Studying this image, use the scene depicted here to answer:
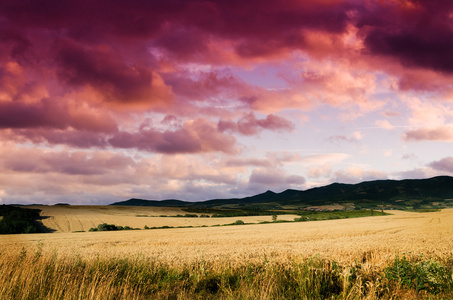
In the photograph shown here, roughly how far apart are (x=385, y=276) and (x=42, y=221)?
3299 inches

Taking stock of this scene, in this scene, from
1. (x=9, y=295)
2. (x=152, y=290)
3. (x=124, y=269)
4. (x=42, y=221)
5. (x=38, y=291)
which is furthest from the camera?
(x=42, y=221)

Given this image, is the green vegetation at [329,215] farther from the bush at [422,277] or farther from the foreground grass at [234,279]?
the foreground grass at [234,279]

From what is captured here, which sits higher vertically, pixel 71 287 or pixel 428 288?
pixel 71 287

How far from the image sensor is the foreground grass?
10695mm

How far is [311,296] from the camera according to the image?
1073 cm

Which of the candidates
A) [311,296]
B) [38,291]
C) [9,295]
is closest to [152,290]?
[38,291]

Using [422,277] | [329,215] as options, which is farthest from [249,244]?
[329,215]

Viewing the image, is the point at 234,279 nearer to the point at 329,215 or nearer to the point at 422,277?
the point at 422,277

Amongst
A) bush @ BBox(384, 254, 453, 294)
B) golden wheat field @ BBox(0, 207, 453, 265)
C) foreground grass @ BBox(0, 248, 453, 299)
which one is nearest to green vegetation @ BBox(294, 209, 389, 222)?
golden wheat field @ BBox(0, 207, 453, 265)

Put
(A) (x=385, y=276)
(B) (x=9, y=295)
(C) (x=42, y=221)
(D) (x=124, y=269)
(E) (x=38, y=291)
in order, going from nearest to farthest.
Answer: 1. (B) (x=9, y=295)
2. (E) (x=38, y=291)
3. (A) (x=385, y=276)
4. (D) (x=124, y=269)
5. (C) (x=42, y=221)

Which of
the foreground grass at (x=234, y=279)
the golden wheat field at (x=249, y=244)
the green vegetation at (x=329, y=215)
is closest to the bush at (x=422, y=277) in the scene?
the foreground grass at (x=234, y=279)

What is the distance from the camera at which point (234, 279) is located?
1289 centimetres

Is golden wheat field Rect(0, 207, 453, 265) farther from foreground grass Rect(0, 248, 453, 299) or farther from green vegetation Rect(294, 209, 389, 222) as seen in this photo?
green vegetation Rect(294, 209, 389, 222)

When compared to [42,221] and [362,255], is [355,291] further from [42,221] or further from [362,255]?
[42,221]
